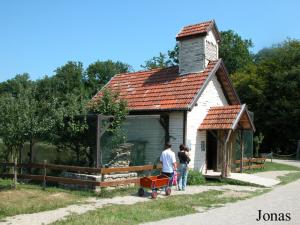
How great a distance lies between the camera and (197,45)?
2278 cm

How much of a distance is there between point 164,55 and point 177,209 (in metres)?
58.0

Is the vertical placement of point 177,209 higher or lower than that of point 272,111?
lower

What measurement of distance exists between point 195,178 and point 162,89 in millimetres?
5273

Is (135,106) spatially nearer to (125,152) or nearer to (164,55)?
(125,152)

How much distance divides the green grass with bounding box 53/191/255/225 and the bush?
3.86m

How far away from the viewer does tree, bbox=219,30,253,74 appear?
220 ft

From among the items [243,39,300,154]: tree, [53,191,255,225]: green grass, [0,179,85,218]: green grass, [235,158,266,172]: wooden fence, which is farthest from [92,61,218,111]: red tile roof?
[243,39,300,154]: tree

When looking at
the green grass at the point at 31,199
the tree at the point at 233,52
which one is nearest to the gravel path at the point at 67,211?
the green grass at the point at 31,199

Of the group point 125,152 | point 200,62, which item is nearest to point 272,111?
point 200,62

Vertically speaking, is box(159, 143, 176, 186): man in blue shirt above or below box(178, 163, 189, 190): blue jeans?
above

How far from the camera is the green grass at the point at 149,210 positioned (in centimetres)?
1064

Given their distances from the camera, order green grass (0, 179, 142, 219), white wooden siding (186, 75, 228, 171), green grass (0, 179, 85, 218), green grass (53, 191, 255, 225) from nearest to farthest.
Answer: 1. green grass (53, 191, 255, 225)
2. green grass (0, 179, 85, 218)
3. green grass (0, 179, 142, 219)
4. white wooden siding (186, 75, 228, 171)

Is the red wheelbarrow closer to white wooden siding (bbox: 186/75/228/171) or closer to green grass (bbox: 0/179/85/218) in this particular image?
green grass (bbox: 0/179/85/218)

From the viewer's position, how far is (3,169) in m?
19.7
